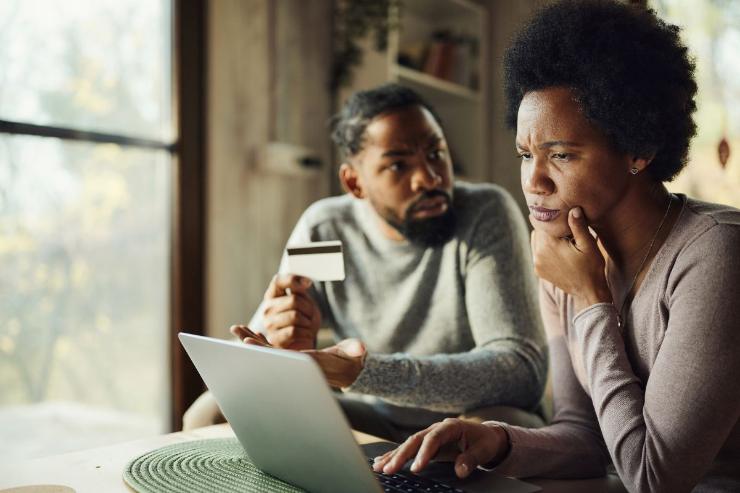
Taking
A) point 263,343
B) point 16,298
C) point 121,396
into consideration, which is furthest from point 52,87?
point 263,343

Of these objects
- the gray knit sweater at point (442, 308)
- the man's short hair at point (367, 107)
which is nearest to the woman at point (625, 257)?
the gray knit sweater at point (442, 308)

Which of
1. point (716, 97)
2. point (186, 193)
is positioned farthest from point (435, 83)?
point (186, 193)

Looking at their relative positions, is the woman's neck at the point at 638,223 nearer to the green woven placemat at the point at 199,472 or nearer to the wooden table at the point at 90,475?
the wooden table at the point at 90,475

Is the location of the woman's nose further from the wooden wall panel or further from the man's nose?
the wooden wall panel

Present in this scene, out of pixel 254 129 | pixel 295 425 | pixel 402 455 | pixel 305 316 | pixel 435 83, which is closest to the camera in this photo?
pixel 295 425

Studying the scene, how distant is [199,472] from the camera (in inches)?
40.4

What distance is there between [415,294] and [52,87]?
133 centimetres

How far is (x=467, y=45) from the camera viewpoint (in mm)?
3684

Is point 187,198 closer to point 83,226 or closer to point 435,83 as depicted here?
point 83,226

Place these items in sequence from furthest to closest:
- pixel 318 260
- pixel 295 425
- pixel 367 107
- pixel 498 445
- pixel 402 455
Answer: pixel 367 107, pixel 318 260, pixel 498 445, pixel 402 455, pixel 295 425

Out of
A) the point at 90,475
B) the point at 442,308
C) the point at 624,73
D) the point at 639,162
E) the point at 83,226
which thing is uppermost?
the point at 624,73

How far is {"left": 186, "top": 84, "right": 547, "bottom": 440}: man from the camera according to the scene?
1.51m

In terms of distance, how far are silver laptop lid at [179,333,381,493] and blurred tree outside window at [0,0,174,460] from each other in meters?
1.47

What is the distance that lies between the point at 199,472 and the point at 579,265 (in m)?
0.61
